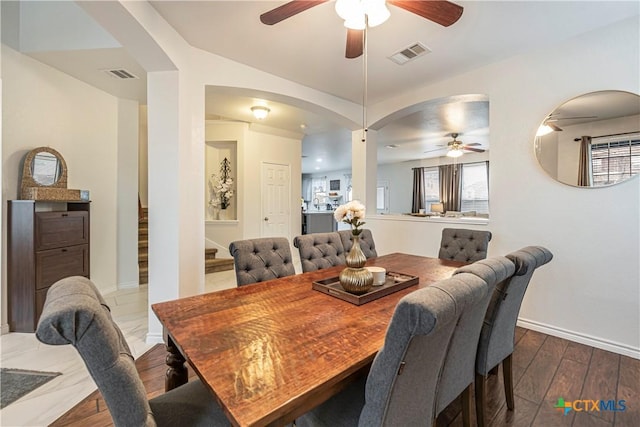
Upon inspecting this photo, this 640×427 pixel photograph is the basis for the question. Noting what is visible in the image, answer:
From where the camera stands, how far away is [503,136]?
2918 millimetres

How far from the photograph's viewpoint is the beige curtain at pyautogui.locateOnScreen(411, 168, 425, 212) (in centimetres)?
922

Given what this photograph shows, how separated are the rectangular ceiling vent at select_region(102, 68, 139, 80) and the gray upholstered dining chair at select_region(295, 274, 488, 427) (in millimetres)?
3569

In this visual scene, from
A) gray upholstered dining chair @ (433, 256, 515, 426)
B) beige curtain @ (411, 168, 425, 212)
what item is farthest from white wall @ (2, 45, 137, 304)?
beige curtain @ (411, 168, 425, 212)

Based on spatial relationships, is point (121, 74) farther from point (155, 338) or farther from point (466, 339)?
point (466, 339)

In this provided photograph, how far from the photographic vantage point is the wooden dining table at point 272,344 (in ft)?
2.50

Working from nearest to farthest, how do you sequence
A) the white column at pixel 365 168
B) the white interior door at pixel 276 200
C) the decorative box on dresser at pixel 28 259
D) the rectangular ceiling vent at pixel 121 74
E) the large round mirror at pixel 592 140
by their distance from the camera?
the large round mirror at pixel 592 140
the decorative box on dresser at pixel 28 259
the rectangular ceiling vent at pixel 121 74
the white column at pixel 365 168
the white interior door at pixel 276 200

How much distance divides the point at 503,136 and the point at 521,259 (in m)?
2.04

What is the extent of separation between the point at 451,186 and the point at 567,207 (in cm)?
625

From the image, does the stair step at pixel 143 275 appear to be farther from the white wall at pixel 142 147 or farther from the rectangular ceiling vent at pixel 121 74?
the rectangular ceiling vent at pixel 121 74

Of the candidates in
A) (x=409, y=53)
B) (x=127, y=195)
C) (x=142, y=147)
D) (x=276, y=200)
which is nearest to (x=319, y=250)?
(x=409, y=53)

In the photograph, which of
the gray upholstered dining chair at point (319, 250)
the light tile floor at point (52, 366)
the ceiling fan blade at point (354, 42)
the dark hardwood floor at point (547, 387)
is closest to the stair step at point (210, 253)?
the light tile floor at point (52, 366)

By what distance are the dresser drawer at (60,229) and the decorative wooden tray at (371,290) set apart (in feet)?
8.85

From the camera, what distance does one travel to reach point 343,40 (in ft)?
8.36

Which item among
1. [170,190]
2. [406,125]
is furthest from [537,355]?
[406,125]
